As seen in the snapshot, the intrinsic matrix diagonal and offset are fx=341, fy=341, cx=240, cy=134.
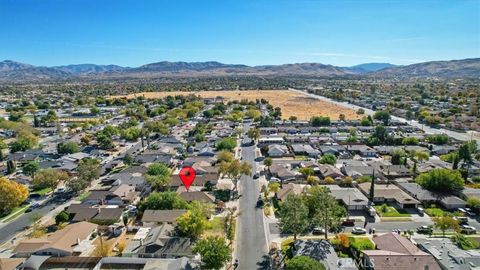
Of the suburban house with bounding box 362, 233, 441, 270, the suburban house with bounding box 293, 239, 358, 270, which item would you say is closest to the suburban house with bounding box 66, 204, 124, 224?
the suburban house with bounding box 293, 239, 358, 270

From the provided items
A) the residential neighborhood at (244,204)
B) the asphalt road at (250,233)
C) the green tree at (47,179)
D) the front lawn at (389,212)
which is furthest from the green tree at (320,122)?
the green tree at (47,179)

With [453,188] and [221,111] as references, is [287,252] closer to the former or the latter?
[453,188]

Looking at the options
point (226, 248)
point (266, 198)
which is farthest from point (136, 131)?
point (226, 248)

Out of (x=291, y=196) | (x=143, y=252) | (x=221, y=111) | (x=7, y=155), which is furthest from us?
(x=221, y=111)

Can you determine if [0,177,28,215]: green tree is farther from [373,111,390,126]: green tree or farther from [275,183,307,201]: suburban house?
[373,111,390,126]: green tree

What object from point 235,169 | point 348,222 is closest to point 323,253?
point 348,222
